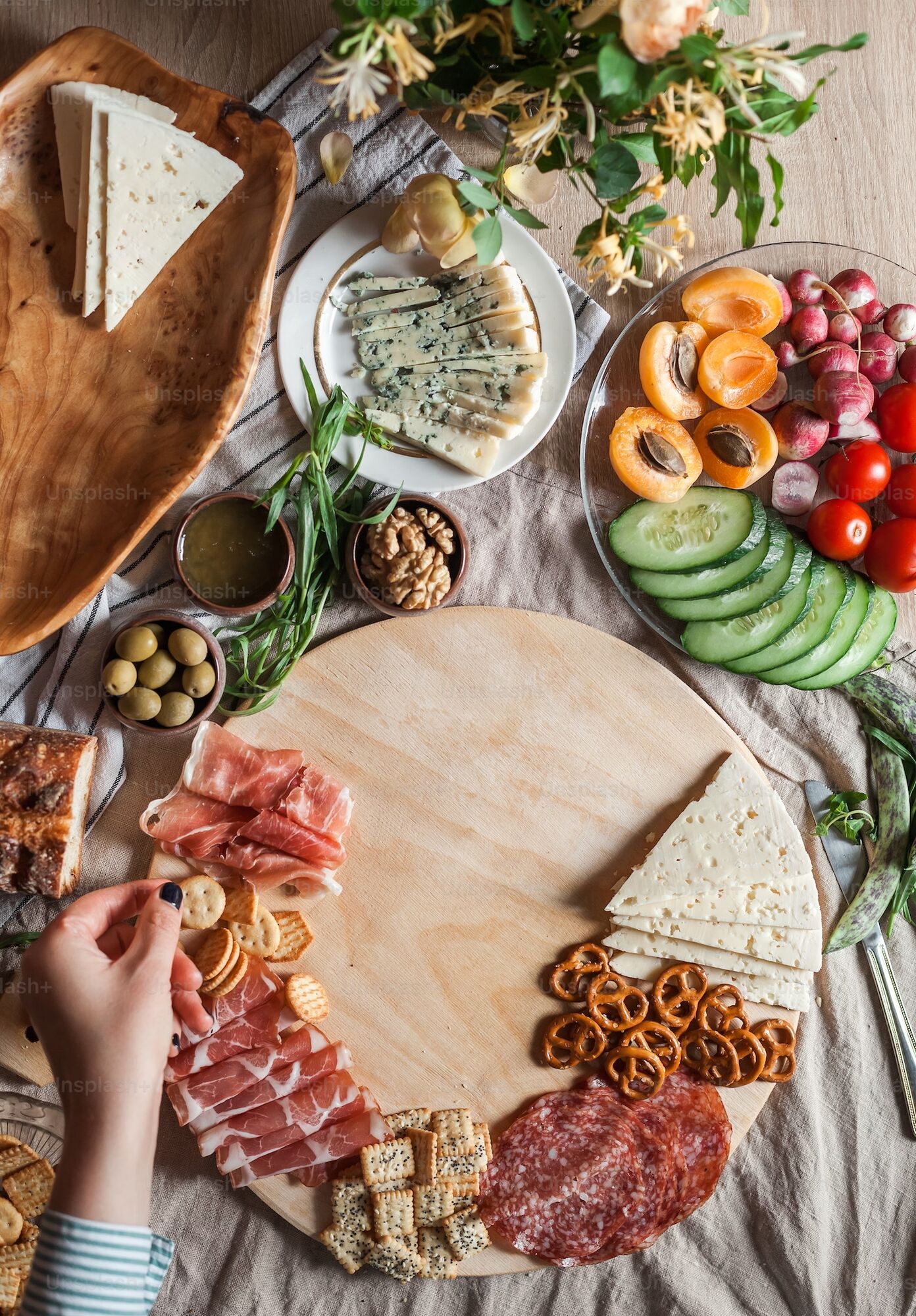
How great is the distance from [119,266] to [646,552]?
50.2 inches

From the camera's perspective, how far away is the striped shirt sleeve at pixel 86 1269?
1.64m

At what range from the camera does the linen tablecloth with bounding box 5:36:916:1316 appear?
6.97ft

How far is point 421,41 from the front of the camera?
1608mm

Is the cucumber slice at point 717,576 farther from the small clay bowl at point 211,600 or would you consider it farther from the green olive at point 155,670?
the green olive at point 155,670

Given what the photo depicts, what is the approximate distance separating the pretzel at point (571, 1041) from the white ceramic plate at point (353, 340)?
1238mm

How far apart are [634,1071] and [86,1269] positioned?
1.15 metres

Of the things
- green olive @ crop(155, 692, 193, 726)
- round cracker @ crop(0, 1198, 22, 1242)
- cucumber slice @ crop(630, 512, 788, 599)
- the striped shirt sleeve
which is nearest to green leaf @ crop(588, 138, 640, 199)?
cucumber slice @ crop(630, 512, 788, 599)

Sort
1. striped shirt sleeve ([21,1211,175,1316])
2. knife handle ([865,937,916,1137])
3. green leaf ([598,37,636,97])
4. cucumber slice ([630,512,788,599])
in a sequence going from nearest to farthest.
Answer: green leaf ([598,37,636,97])
striped shirt sleeve ([21,1211,175,1316])
cucumber slice ([630,512,788,599])
knife handle ([865,937,916,1137])

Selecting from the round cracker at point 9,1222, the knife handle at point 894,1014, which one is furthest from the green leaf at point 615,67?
the round cracker at point 9,1222

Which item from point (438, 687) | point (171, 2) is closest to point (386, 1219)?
point (438, 687)

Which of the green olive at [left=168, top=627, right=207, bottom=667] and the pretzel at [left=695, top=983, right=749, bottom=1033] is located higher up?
the green olive at [left=168, top=627, right=207, bottom=667]

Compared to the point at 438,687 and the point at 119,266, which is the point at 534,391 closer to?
the point at 438,687

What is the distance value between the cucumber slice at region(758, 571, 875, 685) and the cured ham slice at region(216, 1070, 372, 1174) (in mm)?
1327

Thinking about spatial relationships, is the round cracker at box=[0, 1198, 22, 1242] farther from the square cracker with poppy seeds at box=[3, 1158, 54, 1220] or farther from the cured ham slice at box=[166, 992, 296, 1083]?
the cured ham slice at box=[166, 992, 296, 1083]
